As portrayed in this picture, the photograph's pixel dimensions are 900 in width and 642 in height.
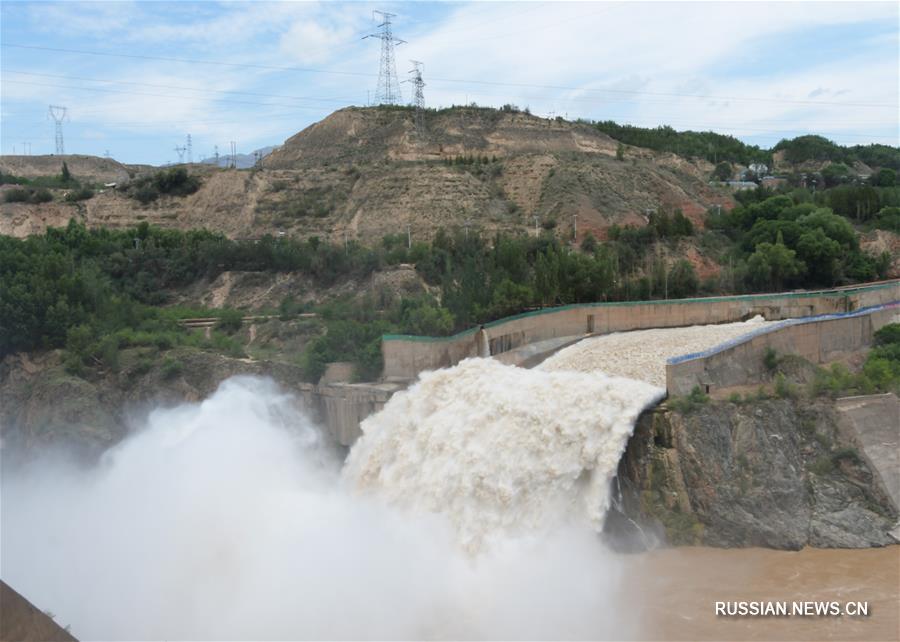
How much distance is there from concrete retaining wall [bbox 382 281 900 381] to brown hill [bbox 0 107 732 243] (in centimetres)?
1859

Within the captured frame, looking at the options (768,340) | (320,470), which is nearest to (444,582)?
(320,470)

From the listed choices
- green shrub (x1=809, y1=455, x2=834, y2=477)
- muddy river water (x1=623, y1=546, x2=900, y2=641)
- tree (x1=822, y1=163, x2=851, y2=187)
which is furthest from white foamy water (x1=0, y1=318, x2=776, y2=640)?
tree (x1=822, y1=163, x2=851, y2=187)

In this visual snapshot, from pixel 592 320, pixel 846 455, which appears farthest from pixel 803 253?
pixel 846 455

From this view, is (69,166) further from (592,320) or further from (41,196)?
(592,320)

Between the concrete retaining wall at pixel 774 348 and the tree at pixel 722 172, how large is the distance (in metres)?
48.8

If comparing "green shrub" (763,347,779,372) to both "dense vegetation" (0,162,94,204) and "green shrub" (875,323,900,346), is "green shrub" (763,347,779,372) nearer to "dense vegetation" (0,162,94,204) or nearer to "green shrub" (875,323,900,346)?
"green shrub" (875,323,900,346)

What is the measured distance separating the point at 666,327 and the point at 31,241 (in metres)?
27.9

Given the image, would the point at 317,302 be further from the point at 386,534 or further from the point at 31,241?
the point at 386,534

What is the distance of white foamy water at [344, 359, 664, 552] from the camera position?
18500 mm

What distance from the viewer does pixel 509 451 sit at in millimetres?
19375

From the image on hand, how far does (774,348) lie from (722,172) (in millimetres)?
54895

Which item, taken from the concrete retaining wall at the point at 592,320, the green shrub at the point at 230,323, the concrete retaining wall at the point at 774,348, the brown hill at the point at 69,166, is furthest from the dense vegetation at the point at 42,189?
the concrete retaining wall at the point at 774,348

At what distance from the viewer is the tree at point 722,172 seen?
73312 millimetres

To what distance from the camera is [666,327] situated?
93.4ft
